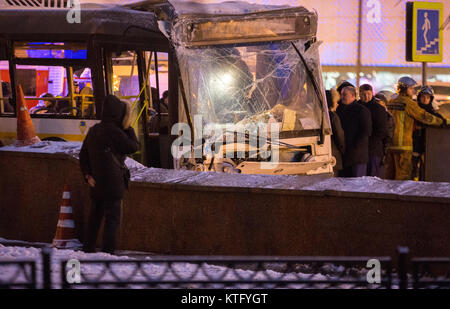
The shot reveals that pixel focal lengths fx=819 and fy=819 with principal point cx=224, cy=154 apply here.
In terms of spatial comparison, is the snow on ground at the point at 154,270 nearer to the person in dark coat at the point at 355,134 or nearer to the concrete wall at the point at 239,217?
the concrete wall at the point at 239,217

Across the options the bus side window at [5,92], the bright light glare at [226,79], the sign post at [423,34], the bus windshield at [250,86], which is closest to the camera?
the bus windshield at [250,86]

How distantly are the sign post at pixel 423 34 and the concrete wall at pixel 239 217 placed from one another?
9.98 m

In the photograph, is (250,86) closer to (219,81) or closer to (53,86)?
(219,81)

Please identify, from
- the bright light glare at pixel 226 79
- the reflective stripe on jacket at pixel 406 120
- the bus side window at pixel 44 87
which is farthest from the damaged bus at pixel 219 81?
the reflective stripe on jacket at pixel 406 120

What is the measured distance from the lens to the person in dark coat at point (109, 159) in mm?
8188

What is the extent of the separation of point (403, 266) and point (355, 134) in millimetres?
6973

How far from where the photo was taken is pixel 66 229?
910 cm

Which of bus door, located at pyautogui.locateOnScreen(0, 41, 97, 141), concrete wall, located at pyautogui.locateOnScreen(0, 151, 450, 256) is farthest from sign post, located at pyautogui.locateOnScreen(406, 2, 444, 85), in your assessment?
concrete wall, located at pyautogui.locateOnScreen(0, 151, 450, 256)

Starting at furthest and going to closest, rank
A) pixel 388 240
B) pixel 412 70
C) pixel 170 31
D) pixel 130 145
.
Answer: pixel 412 70, pixel 170 31, pixel 130 145, pixel 388 240

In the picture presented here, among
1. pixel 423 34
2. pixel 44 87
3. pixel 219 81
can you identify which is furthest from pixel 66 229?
pixel 423 34

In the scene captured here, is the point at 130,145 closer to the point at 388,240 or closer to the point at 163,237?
the point at 163,237

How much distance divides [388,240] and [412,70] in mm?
21296
